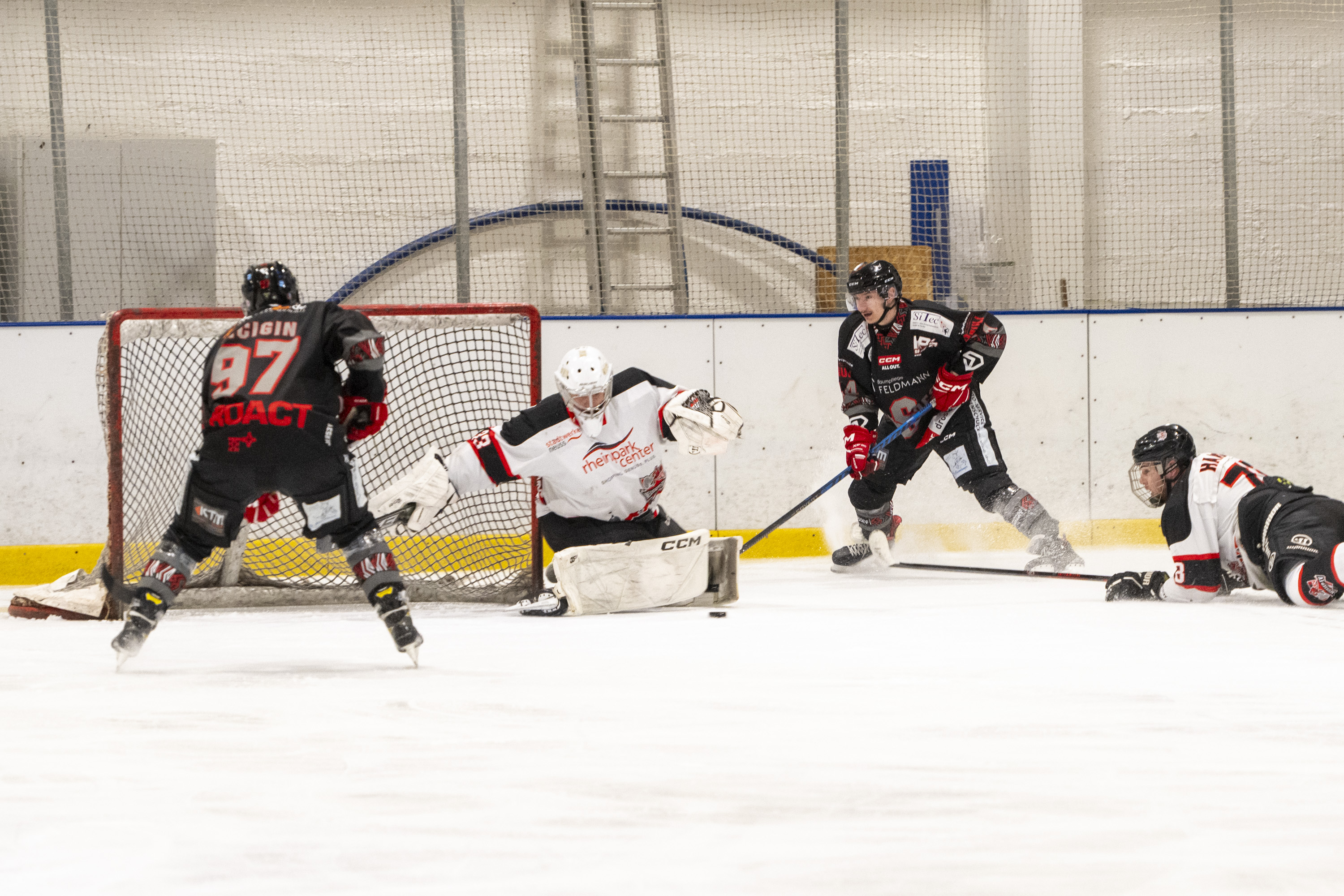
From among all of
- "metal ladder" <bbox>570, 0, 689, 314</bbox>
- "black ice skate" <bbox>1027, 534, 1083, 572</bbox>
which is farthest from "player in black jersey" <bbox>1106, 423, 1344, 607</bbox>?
"metal ladder" <bbox>570, 0, 689, 314</bbox>

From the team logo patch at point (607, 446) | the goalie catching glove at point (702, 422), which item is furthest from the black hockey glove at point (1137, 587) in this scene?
the team logo patch at point (607, 446)

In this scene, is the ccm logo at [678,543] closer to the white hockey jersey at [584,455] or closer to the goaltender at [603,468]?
the goaltender at [603,468]

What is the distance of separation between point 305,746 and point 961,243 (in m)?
4.99

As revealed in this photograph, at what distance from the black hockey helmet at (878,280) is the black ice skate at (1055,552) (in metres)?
1.10

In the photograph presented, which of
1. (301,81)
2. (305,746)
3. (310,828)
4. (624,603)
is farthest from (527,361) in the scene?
(310,828)

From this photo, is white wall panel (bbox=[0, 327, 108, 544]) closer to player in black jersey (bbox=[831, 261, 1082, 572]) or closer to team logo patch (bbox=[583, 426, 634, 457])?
team logo patch (bbox=[583, 426, 634, 457])

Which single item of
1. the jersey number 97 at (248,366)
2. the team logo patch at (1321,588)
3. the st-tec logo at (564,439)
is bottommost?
the team logo patch at (1321,588)

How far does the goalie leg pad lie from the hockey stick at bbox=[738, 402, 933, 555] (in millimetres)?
634

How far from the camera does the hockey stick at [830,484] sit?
487 cm

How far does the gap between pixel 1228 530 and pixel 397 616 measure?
2.58 m

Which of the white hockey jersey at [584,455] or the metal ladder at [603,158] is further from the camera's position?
the metal ladder at [603,158]

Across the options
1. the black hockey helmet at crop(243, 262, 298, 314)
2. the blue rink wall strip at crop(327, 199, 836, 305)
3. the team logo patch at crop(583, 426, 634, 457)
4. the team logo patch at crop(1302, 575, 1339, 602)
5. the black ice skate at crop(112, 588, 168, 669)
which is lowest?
the team logo patch at crop(1302, 575, 1339, 602)

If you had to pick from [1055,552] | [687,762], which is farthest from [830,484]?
[687,762]

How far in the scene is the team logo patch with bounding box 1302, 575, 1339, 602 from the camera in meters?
3.58
